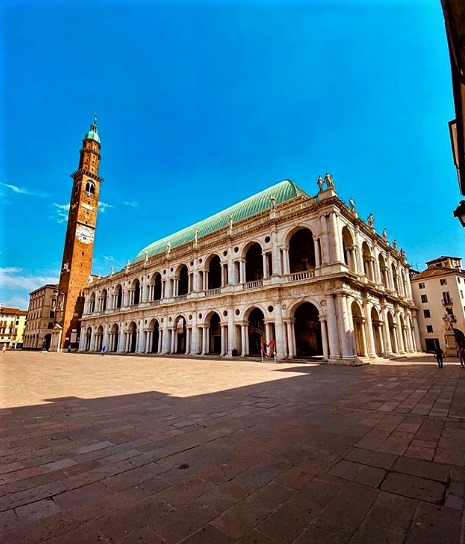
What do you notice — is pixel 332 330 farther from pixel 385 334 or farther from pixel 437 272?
pixel 437 272

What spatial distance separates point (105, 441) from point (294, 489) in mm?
3051

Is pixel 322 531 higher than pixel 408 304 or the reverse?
the reverse

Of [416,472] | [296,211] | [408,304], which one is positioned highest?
[296,211]

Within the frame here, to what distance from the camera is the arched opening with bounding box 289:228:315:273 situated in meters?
28.2

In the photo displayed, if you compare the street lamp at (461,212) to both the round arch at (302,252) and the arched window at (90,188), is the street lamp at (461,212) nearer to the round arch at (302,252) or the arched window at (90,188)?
the round arch at (302,252)

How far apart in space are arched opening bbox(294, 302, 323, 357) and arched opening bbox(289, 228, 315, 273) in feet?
14.1

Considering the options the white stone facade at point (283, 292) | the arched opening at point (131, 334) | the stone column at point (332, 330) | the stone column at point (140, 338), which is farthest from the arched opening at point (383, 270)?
the arched opening at point (131, 334)

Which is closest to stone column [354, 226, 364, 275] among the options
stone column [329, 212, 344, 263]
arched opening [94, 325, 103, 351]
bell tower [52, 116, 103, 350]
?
stone column [329, 212, 344, 263]

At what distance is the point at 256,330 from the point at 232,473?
2671 cm

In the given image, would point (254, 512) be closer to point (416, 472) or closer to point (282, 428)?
point (416, 472)

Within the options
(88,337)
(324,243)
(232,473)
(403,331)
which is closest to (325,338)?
(324,243)

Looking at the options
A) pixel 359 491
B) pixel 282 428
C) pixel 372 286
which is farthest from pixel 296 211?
pixel 359 491

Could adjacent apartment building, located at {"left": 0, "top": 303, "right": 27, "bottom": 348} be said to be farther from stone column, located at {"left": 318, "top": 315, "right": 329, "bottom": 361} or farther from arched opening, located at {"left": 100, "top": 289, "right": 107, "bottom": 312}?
stone column, located at {"left": 318, "top": 315, "right": 329, "bottom": 361}

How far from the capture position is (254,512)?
2.47 metres
